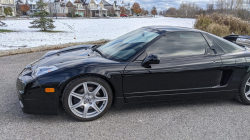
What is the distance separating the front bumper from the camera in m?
2.83

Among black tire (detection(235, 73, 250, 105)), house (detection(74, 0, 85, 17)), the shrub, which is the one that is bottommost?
black tire (detection(235, 73, 250, 105))

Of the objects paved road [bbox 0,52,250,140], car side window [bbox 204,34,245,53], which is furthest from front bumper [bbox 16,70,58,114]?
car side window [bbox 204,34,245,53]

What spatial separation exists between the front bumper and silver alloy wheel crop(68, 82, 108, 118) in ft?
0.80

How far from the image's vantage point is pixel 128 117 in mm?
3217

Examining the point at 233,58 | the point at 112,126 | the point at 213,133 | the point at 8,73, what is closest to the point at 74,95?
the point at 112,126

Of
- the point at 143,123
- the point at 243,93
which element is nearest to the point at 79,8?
the point at 243,93

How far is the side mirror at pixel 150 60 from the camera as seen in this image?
9.92ft

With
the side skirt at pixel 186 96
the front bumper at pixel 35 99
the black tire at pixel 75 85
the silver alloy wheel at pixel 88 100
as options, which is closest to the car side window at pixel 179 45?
the side skirt at pixel 186 96

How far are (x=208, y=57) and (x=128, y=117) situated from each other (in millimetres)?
1603

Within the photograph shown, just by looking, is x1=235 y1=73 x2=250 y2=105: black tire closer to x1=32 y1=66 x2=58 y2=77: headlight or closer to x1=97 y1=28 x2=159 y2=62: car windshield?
x1=97 y1=28 x2=159 y2=62: car windshield

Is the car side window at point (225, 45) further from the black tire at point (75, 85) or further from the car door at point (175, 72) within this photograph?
the black tire at point (75, 85)

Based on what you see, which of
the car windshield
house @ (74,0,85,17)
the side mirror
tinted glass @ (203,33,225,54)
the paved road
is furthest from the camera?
house @ (74,0,85,17)

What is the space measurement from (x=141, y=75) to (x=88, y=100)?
2.76 ft

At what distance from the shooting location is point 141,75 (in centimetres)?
310
